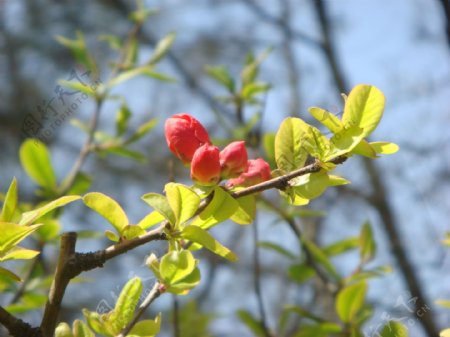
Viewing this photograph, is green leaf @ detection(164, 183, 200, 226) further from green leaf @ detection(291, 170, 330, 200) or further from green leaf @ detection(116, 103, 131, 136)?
green leaf @ detection(116, 103, 131, 136)

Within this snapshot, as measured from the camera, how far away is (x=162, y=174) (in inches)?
92.4

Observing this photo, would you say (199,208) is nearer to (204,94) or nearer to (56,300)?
(56,300)

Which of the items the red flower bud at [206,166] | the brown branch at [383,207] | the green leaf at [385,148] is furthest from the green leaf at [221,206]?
the brown branch at [383,207]

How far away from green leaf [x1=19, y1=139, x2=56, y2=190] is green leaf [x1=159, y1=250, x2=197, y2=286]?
0.53m

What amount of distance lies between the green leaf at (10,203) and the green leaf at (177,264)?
128mm

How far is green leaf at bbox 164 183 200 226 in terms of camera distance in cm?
44

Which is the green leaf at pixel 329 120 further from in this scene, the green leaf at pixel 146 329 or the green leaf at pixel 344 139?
the green leaf at pixel 146 329

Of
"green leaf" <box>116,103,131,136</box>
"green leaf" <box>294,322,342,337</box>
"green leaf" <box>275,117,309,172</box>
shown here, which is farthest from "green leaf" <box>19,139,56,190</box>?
"green leaf" <box>275,117,309,172</box>

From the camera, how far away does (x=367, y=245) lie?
90cm

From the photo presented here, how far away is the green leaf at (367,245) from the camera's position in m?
0.90

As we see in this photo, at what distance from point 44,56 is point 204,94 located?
0.86 metres

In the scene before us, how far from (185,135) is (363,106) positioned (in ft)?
0.46

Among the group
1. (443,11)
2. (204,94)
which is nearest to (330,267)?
(443,11)

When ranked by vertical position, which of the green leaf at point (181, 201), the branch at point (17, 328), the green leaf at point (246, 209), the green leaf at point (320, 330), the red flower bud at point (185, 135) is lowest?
the green leaf at point (320, 330)
